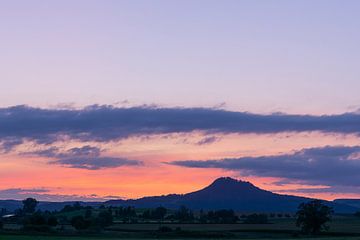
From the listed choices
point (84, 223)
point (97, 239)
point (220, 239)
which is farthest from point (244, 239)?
point (84, 223)

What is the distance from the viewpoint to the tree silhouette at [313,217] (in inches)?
6565

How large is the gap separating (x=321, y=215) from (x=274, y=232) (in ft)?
35.8

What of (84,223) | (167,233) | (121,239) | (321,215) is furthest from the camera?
(84,223)

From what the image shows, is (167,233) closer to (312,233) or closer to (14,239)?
(312,233)

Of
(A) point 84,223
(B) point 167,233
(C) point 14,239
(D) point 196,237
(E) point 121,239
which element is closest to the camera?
(C) point 14,239

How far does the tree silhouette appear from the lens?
167 m

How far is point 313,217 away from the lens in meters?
167

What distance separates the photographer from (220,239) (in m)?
134

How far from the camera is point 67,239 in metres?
122

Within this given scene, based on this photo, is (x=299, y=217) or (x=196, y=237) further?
(x=299, y=217)

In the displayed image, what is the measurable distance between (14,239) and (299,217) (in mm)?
73318

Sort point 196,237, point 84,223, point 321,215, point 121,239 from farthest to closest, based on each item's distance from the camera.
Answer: point 84,223, point 321,215, point 196,237, point 121,239

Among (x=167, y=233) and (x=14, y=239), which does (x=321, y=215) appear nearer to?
(x=167, y=233)

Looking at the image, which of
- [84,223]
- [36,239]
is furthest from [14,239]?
[84,223]
